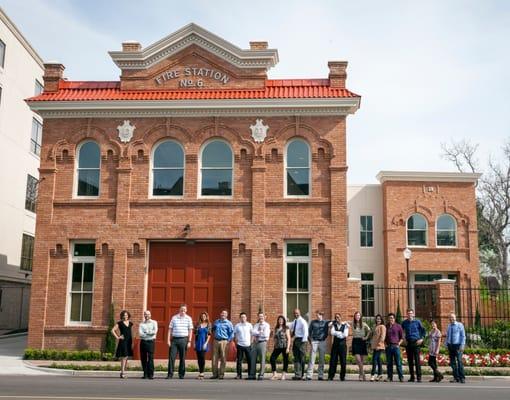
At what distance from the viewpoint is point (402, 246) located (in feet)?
103

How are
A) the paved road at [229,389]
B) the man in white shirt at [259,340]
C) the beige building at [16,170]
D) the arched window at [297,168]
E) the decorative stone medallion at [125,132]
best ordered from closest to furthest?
1. the paved road at [229,389]
2. the man in white shirt at [259,340]
3. the arched window at [297,168]
4. the decorative stone medallion at [125,132]
5. the beige building at [16,170]

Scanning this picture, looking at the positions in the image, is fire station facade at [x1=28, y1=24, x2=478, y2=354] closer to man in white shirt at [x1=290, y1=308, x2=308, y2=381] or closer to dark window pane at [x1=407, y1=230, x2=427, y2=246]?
man in white shirt at [x1=290, y1=308, x2=308, y2=381]

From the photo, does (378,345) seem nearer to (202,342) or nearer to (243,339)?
(243,339)

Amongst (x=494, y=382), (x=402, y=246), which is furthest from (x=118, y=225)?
(x=402, y=246)

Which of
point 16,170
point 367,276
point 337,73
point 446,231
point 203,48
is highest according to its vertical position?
point 203,48

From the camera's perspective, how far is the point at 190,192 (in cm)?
1919

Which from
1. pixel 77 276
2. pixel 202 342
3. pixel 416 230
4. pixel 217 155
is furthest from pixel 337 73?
pixel 416 230

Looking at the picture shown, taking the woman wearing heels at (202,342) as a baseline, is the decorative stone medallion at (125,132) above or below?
above

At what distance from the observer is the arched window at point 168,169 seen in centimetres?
1945

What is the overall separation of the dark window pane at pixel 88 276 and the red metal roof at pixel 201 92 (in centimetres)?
549

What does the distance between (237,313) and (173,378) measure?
4197 millimetres

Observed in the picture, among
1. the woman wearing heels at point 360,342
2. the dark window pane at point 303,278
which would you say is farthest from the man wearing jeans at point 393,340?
the dark window pane at point 303,278

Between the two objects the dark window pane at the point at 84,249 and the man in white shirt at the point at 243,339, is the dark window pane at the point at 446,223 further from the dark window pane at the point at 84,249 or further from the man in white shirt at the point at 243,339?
the dark window pane at the point at 84,249

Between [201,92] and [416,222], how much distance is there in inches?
651
